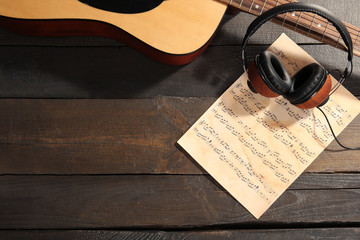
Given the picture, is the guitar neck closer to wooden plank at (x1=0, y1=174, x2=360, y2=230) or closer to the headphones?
the headphones

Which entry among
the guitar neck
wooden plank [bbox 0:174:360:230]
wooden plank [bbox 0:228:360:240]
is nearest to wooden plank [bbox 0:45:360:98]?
Result: the guitar neck

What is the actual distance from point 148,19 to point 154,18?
0.04 ft

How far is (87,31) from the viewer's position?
0.83 metres

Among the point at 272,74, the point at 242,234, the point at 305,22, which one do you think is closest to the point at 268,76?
the point at 272,74

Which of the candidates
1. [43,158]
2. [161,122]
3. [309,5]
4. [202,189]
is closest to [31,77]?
[43,158]

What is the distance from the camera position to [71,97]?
849mm

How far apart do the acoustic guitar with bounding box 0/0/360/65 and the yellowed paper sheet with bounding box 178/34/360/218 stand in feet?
0.47

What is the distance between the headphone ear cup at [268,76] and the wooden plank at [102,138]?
0.41ft

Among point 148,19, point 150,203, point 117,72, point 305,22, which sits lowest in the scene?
point 150,203

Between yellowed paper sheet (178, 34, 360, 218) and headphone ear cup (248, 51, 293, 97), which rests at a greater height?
headphone ear cup (248, 51, 293, 97)

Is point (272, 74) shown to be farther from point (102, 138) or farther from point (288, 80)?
point (102, 138)

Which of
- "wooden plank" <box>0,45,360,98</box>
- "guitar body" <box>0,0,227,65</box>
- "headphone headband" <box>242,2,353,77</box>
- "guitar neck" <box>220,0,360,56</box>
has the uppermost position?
"headphone headband" <box>242,2,353,77</box>

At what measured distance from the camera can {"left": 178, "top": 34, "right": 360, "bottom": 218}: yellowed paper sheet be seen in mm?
830

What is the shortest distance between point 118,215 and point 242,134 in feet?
1.16
